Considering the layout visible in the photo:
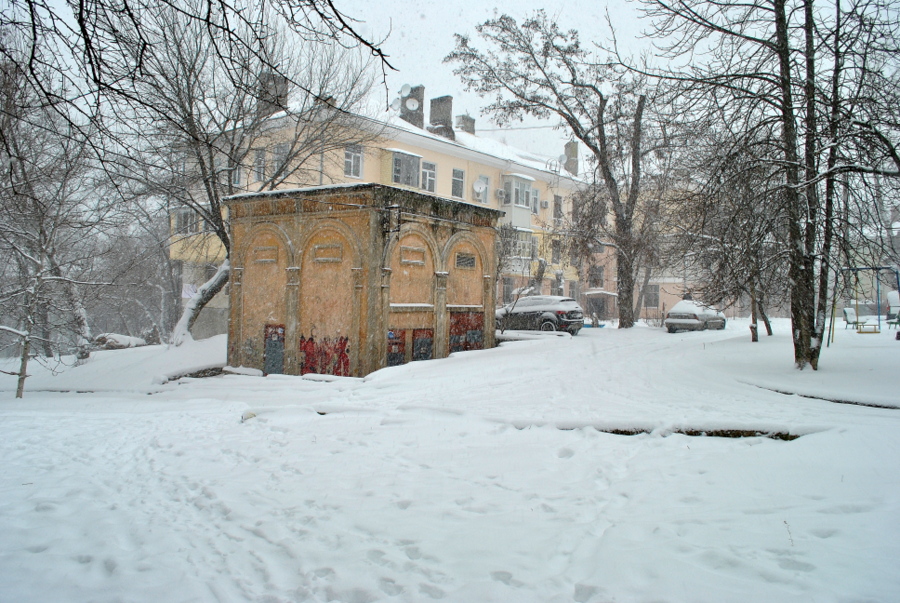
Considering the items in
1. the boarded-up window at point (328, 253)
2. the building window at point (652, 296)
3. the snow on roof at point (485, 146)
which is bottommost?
the building window at point (652, 296)

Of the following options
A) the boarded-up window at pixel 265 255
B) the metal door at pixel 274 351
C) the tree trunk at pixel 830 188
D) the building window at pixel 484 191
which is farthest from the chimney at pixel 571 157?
the tree trunk at pixel 830 188

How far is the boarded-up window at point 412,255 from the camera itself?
1459 cm

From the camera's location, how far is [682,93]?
415 inches

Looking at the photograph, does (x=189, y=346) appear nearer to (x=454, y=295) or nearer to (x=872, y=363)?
(x=454, y=295)

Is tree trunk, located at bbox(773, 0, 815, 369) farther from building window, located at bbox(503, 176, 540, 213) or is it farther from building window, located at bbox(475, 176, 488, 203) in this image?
building window, located at bbox(503, 176, 540, 213)

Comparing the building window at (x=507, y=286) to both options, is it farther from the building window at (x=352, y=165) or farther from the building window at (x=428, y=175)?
the building window at (x=352, y=165)

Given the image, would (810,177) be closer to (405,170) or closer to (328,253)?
(328,253)

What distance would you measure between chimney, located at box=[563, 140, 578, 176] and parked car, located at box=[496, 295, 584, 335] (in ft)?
75.2

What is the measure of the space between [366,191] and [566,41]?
16101 millimetres

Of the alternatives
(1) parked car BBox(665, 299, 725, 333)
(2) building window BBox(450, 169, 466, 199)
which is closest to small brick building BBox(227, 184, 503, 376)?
(1) parked car BBox(665, 299, 725, 333)

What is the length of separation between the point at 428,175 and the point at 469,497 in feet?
92.5

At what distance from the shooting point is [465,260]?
16359mm

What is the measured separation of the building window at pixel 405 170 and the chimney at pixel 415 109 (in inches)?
144

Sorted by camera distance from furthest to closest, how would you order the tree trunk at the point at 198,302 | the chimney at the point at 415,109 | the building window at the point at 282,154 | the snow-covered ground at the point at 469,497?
the chimney at the point at 415,109
the building window at the point at 282,154
the tree trunk at the point at 198,302
the snow-covered ground at the point at 469,497
